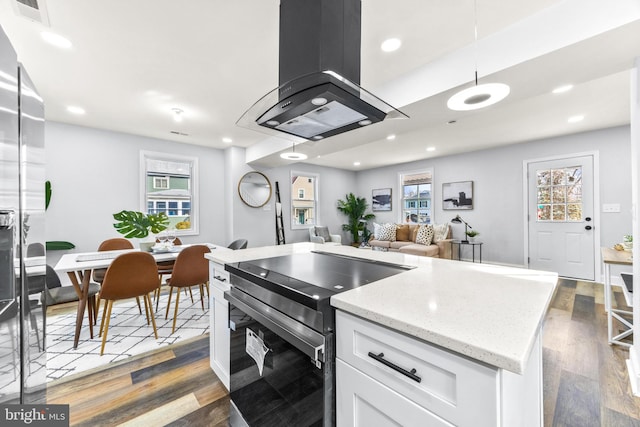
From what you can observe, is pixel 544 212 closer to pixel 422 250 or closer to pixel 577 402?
pixel 422 250

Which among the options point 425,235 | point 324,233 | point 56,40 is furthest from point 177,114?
point 425,235

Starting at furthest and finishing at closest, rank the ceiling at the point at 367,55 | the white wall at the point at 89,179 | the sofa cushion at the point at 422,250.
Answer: the sofa cushion at the point at 422,250 < the white wall at the point at 89,179 < the ceiling at the point at 367,55

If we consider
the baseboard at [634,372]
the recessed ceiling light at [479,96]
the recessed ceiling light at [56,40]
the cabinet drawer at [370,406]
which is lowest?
the baseboard at [634,372]

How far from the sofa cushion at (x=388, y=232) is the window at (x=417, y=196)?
0.57 meters

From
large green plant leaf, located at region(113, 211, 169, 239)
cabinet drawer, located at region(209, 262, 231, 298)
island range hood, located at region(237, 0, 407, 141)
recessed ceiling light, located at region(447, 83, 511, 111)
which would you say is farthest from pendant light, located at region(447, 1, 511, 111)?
large green plant leaf, located at region(113, 211, 169, 239)

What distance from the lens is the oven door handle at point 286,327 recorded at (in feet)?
3.01

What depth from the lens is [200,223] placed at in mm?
4852

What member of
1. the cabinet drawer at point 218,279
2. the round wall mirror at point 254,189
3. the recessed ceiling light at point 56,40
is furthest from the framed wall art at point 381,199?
the recessed ceiling light at point 56,40

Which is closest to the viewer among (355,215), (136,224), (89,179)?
(136,224)

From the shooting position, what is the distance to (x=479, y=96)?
54.1 inches

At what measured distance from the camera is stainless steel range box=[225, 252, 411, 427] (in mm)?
942

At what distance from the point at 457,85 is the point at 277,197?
455cm

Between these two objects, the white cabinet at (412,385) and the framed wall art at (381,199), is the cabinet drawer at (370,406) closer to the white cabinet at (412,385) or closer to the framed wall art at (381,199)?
the white cabinet at (412,385)

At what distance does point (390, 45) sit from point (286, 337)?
2.15m
